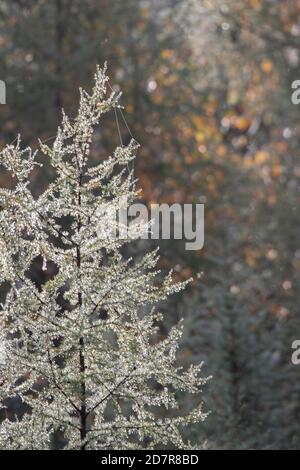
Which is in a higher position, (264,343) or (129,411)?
(264,343)

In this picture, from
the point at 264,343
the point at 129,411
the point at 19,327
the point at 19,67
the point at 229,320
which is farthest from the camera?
the point at 19,67

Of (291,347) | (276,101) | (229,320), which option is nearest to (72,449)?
(229,320)

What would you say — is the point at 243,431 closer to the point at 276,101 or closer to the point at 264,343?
the point at 264,343

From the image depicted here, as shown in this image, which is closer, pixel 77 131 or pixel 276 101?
pixel 77 131

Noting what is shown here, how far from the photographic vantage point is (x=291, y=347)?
11891 mm

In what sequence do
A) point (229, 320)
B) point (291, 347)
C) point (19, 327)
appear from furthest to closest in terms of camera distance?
point (291, 347)
point (229, 320)
point (19, 327)

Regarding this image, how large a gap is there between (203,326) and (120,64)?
6.65 meters

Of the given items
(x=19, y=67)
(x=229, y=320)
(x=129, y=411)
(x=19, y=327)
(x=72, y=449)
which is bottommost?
(x=72, y=449)

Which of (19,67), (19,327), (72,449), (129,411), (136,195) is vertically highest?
(19,67)

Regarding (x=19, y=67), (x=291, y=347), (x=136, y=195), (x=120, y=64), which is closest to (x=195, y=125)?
(x=120, y=64)

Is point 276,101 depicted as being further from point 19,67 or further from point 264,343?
point 264,343

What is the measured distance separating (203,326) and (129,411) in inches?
101

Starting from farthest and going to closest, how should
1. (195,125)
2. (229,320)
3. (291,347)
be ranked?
1. (195,125)
2. (291,347)
3. (229,320)

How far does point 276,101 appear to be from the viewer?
21.7 metres
